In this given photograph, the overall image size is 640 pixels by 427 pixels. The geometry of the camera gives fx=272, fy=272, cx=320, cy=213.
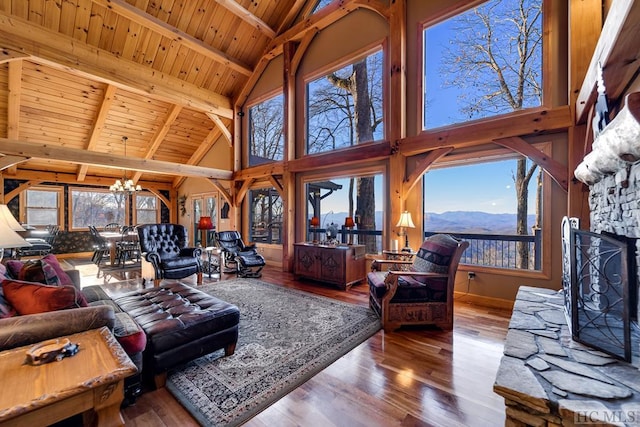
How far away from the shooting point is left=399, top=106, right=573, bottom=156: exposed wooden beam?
10.7ft

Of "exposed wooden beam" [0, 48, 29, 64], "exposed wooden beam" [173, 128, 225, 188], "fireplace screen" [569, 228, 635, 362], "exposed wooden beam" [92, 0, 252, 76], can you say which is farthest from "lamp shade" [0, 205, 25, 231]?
"exposed wooden beam" [173, 128, 225, 188]

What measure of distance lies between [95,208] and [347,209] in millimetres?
8591

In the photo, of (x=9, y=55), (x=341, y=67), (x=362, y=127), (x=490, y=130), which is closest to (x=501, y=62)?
(x=490, y=130)

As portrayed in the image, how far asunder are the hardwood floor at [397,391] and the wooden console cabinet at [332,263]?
1.72m

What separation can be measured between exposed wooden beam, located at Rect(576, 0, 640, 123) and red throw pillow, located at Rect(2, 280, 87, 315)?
134 inches

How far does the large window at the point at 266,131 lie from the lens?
679 cm

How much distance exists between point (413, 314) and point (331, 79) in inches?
193

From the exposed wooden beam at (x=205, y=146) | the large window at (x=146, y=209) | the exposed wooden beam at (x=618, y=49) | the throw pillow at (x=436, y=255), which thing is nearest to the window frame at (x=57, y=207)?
the large window at (x=146, y=209)

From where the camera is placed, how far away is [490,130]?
12.0 feet

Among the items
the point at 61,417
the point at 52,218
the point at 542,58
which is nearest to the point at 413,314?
the point at 61,417

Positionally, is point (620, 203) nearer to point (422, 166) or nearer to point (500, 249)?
point (500, 249)

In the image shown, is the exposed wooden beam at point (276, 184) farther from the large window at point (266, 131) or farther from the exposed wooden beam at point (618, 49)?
the exposed wooden beam at point (618, 49)

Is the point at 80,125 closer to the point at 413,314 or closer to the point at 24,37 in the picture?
the point at 24,37

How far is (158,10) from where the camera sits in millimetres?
5223
